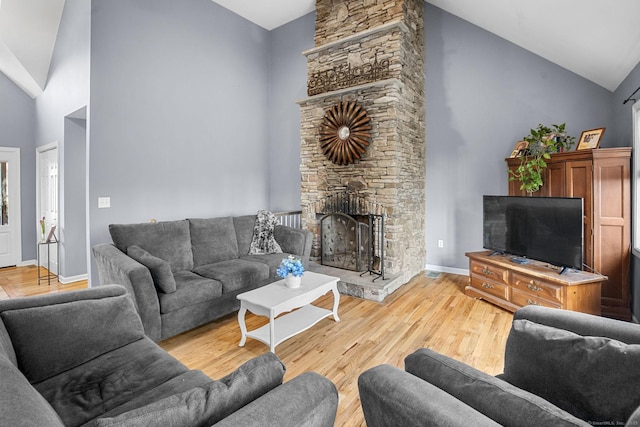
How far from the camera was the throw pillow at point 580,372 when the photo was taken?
0.96 m

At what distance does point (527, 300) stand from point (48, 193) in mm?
6806

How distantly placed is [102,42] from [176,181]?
1709mm

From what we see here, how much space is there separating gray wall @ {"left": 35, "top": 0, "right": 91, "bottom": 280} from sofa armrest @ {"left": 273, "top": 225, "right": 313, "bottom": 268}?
2763mm

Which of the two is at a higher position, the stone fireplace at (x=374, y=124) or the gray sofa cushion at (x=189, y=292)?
the stone fireplace at (x=374, y=124)

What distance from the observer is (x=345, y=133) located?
455cm

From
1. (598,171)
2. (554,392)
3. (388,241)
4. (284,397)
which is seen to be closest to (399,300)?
(388,241)

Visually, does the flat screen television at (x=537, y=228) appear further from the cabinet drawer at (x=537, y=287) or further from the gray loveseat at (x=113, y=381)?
the gray loveseat at (x=113, y=381)

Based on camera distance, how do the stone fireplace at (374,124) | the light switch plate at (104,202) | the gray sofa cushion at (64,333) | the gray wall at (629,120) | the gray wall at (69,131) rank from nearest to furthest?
the gray sofa cushion at (64,333)
the gray wall at (629,120)
the light switch plate at (104,202)
the gray wall at (69,131)
the stone fireplace at (374,124)

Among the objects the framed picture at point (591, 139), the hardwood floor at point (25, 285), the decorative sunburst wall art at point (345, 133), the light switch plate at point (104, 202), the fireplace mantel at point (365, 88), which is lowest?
the hardwood floor at point (25, 285)

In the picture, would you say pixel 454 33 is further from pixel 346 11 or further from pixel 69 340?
pixel 69 340

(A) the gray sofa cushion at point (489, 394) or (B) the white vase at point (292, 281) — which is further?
(B) the white vase at point (292, 281)

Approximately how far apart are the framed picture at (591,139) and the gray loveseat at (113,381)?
12.5 ft

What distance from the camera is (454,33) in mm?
4699

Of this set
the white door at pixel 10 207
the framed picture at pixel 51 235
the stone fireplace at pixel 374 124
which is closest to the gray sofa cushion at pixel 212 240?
the stone fireplace at pixel 374 124
